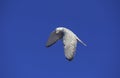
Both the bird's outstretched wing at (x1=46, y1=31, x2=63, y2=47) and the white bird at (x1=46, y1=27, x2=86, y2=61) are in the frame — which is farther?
the bird's outstretched wing at (x1=46, y1=31, x2=63, y2=47)

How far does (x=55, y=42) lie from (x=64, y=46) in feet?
0.47

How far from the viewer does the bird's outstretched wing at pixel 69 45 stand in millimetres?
1704

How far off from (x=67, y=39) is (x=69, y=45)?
4cm

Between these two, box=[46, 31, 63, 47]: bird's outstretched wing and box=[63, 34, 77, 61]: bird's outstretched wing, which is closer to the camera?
box=[63, 34, 77, 61]: bird's outstretched wing

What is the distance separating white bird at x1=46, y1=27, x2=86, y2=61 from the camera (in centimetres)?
171

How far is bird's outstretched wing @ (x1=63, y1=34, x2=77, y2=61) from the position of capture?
5.59ft

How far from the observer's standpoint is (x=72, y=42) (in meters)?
1.74

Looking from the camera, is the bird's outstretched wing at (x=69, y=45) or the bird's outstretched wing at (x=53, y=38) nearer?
the bird's outstretched wing at (x=69, y=45)

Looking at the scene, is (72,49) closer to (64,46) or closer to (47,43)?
(64,46)

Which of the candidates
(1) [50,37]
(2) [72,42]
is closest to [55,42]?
(1) [50,37]

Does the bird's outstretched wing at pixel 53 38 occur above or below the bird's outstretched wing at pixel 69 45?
above

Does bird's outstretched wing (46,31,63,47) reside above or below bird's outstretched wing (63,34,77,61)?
above

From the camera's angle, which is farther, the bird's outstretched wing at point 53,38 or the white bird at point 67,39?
the bird's outstretched wing at point 53,38

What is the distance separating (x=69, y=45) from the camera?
5.68ft
